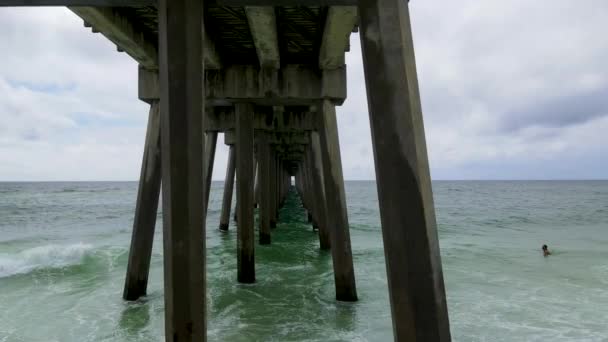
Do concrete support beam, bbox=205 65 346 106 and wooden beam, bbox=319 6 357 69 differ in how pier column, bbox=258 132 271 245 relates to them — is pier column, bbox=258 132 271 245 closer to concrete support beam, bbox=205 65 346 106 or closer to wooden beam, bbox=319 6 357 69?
concrete support beam, bbox=205 65 346 106

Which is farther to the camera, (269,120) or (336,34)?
(269,120)

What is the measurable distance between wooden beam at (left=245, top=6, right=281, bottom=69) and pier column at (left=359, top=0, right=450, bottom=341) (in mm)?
2330

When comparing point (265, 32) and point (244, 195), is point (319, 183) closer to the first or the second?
point (244, 195)

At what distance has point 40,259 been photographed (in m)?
11.8

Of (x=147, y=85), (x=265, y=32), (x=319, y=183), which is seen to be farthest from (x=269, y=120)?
(x=265, y=32)

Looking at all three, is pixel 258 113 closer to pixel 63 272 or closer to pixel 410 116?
pixel 63 272

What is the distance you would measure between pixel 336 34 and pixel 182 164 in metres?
3.32

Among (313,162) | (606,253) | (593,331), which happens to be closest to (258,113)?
(313,162)

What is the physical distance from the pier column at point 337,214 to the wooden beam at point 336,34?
37.1 inches

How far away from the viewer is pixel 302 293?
23.4 ft

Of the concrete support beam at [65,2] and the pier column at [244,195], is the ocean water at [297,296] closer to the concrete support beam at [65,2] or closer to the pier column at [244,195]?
the pier column at [244,195]

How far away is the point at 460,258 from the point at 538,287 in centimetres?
371

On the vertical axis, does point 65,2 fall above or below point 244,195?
above

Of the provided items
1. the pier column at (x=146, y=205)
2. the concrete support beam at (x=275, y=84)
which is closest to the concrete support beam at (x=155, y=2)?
the pier column at (x=146, y=205)
